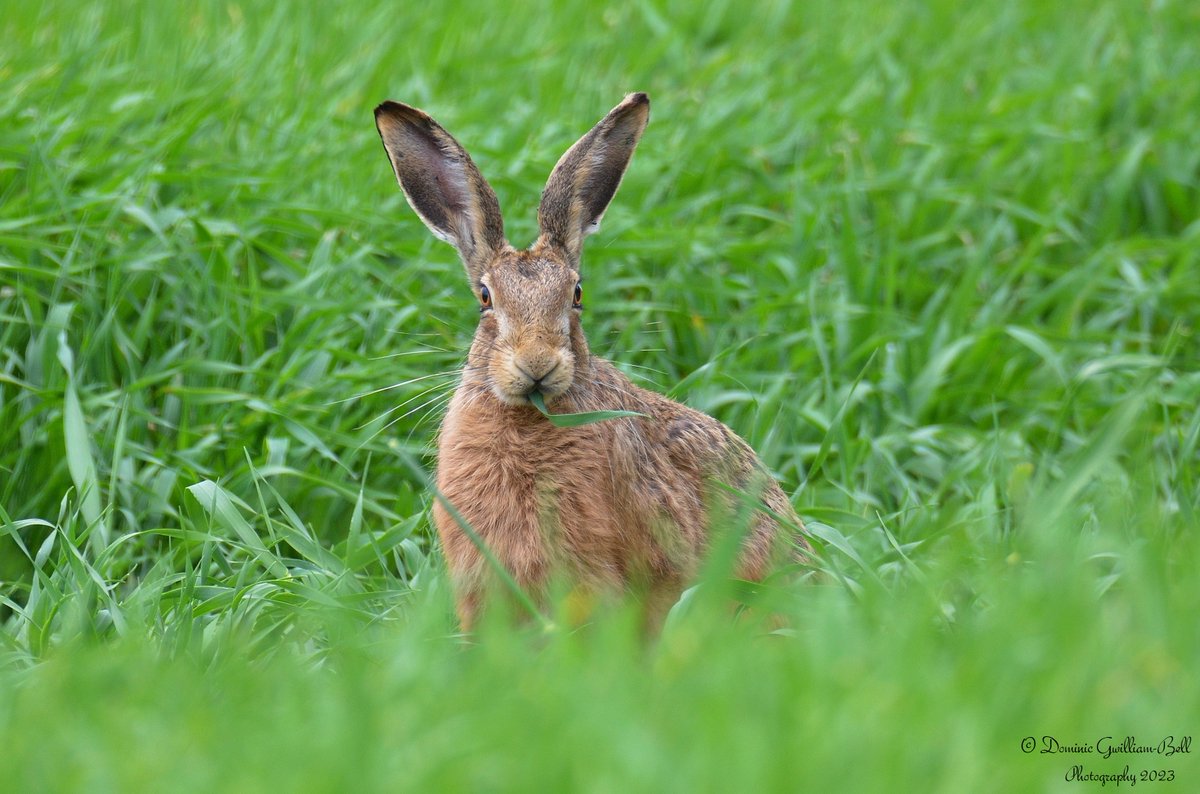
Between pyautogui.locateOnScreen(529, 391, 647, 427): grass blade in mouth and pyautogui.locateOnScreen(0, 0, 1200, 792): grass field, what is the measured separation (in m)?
0.53

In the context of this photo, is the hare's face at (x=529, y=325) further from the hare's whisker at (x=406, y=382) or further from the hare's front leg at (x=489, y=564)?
the hare's front leg at (x=489, y=564)

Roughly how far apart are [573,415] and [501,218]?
95 centimetres

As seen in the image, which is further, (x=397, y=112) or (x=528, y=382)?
(x=397, y=112)

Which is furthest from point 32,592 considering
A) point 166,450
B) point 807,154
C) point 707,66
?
point 707,66

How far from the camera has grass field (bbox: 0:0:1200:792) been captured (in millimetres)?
A: 2354

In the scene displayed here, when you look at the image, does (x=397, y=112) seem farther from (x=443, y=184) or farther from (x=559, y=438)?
(x=559, y=438)

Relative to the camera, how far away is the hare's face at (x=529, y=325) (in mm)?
3844

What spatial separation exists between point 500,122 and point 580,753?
474 centimetres

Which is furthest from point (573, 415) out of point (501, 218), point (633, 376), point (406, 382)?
point (633, 376)

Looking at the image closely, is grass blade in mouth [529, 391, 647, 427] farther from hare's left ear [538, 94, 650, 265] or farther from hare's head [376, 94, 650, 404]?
hare's left ear [538, 94, 650, 265]

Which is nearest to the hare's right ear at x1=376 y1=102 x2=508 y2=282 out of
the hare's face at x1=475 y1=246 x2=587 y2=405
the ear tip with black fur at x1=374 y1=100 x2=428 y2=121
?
the ear tip with black fur at x1=374 y1=100 x2=428 y2=121

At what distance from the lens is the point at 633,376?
16.0 feet

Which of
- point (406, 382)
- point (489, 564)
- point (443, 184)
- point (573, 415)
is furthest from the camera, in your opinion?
point (443, 184)

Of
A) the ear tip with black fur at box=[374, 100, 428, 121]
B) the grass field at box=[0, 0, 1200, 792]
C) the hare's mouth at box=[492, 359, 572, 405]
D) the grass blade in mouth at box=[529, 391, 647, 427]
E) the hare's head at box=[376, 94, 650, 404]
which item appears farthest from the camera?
the ear tip with black fur at box=[374, 100, 428, 121]
